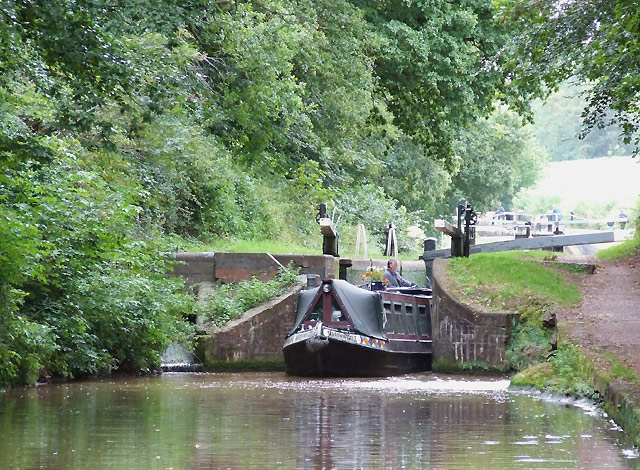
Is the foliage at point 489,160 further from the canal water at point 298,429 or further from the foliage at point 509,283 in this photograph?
the canal water at point 298,429

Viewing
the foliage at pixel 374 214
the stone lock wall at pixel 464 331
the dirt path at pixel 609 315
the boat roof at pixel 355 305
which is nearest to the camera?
the dirt path at pixel 609 315

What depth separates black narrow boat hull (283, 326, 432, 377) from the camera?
24.3 m

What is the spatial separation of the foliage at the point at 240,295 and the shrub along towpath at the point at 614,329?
619 centimetres

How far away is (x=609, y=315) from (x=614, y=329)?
1939 mm

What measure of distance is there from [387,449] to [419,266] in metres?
24.3

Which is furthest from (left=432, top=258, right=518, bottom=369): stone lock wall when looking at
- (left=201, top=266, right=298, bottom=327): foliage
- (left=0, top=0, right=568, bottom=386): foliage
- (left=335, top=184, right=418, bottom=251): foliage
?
(left=335, top=184, right=418, bottom=251): foliage

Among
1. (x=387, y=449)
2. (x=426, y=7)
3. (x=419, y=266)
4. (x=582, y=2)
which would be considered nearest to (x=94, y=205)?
(x=582, y=2)

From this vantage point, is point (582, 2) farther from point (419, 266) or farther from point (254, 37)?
point (419, 266)

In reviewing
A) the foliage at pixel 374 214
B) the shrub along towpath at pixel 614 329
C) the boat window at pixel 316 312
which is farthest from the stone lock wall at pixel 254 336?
the foliage at pixel 374 214

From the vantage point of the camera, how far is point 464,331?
24703 millimetres

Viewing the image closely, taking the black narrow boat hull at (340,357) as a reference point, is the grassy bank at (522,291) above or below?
above

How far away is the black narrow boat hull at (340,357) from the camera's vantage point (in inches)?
958

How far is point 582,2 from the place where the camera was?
763 inches

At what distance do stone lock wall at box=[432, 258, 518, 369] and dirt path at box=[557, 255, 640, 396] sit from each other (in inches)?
63.9
